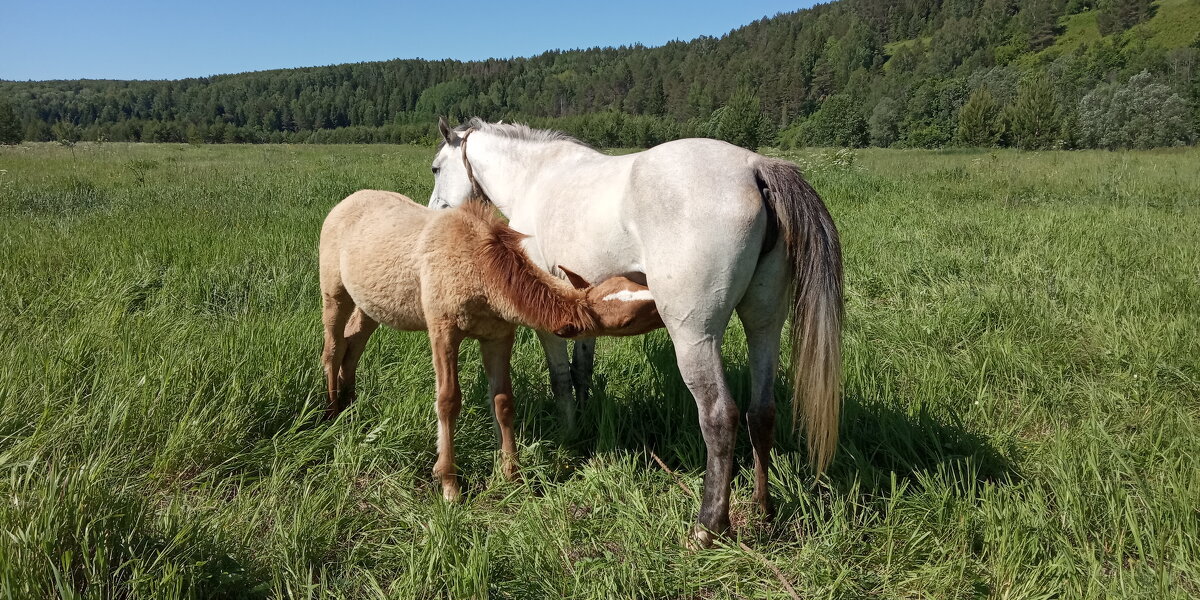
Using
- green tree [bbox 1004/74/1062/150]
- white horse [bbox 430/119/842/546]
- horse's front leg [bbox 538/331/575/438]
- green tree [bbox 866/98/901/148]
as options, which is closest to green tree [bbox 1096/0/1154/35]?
green tree [bbox 866/98/901/148]

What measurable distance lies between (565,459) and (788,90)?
355 ft

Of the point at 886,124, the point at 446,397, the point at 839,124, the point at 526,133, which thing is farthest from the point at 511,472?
the point at 886,124

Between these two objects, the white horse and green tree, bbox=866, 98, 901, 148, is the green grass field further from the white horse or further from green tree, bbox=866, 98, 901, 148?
green tree, bbox=866, 98, 901, 148

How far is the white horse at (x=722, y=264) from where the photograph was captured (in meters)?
2.25

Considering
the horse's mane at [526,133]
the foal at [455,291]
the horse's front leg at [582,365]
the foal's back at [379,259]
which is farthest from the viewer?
the horse's mane at [526,133]

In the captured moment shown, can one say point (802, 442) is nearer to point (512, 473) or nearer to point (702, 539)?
point (702, 539)

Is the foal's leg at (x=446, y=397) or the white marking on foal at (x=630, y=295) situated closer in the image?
the white marking on foal at (x=630, y=295)

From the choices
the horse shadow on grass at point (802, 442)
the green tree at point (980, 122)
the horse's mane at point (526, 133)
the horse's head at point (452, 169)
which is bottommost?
the horse shadow on grass at point (802, 442)

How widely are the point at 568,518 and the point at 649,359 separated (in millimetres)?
1566

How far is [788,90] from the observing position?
99625mm

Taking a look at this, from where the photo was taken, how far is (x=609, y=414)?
3211 mm

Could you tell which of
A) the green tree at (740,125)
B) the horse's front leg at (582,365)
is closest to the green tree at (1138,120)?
the green tree at (740,125)

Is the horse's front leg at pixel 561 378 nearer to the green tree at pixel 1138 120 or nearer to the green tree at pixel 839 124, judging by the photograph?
the green tree at pixel 1138 120

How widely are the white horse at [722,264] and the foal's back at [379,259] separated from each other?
2.50 feet
